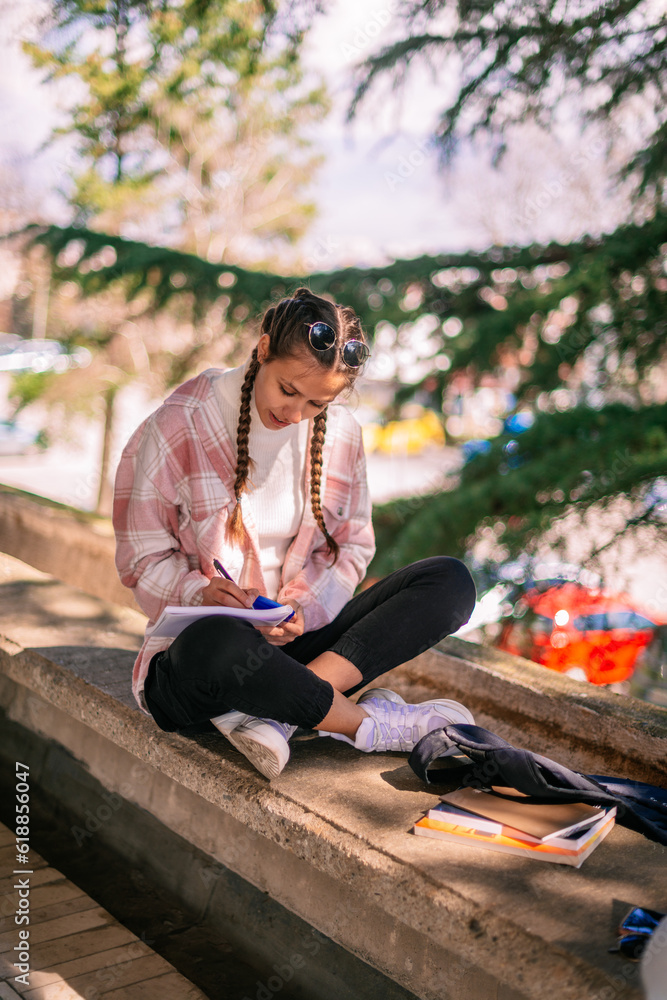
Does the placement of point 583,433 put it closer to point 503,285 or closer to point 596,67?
point 503,285

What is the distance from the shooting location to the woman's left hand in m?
1.96

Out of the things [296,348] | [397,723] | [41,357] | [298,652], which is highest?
[41,357]

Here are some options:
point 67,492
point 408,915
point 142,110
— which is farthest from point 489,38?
point 67,492

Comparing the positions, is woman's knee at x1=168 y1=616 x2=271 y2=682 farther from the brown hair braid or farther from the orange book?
the orange book

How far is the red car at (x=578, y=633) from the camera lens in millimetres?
3193

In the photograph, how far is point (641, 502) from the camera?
3.04m

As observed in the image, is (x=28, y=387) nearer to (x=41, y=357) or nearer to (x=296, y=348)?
(x=41, y=357)

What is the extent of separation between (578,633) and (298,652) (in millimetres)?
2403

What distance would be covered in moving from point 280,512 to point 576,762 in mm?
1110

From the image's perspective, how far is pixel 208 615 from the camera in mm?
1825

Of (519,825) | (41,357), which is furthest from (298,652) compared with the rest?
(41,357)

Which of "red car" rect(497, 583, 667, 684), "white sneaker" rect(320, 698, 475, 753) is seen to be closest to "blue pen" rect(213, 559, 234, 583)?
"white sneaker" rect(320, 698, 475, 753)

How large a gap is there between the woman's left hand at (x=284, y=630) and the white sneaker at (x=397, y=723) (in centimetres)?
Answer: 27

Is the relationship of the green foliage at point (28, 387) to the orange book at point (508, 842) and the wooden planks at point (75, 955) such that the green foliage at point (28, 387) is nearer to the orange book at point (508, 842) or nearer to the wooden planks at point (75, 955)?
the wooden planks at point (75, 955)
